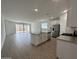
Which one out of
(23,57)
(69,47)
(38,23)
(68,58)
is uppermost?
(38,23)

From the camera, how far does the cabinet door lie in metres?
2.66

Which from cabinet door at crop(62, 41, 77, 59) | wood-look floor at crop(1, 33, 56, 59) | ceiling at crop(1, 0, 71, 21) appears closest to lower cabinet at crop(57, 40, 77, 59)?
cabinet door at crop(62, 41, 77, 59)

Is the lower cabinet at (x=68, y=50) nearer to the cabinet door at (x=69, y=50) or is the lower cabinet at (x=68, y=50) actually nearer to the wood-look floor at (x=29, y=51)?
the cabinet door at (x=69, y=50)

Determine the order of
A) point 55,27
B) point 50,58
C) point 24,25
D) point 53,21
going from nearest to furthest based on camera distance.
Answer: point 50,58 < point 55,27 < point 53,21 < point 24,25

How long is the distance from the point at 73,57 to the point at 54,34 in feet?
28.8

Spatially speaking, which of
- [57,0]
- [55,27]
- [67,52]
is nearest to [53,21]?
[55,27]

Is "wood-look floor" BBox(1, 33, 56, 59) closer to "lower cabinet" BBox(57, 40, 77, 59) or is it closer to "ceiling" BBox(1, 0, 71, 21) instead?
"lower cabinet" BBox(57, 40, 77, 59)

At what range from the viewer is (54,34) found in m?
11.5

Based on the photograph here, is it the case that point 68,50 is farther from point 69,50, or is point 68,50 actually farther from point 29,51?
point 29,51

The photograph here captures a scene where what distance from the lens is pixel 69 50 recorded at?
2.90 m

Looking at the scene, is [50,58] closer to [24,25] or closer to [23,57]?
[23,57]

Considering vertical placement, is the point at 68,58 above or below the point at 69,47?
below

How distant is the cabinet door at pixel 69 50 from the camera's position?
2.66 m

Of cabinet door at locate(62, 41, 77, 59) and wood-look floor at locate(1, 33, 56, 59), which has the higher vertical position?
cabinet door at locate(62, 41, 77, 59)
